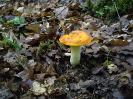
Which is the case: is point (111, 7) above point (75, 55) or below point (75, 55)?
above

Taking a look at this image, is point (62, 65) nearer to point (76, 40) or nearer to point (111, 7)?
point (76, 40)

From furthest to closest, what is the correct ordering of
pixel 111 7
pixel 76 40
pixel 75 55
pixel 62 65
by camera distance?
pixel 111 7, pixel 62 65, pixel 75 55, pixel 76 40

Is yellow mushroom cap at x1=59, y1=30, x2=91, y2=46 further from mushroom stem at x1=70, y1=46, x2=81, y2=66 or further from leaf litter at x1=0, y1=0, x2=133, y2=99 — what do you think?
leaf litter at x1=0, y1=0, x2=133, y2=99

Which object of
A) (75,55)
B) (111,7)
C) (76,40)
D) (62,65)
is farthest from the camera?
(111,7)

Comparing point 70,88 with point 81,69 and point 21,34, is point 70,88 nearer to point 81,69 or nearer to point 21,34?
point 81,69

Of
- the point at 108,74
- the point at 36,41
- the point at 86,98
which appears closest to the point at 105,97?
the point at 86,98

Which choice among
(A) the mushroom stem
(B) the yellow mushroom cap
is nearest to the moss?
(A) the mushroom stem

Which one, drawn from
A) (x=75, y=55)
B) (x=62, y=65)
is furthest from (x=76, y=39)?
(x=62, y=65)
